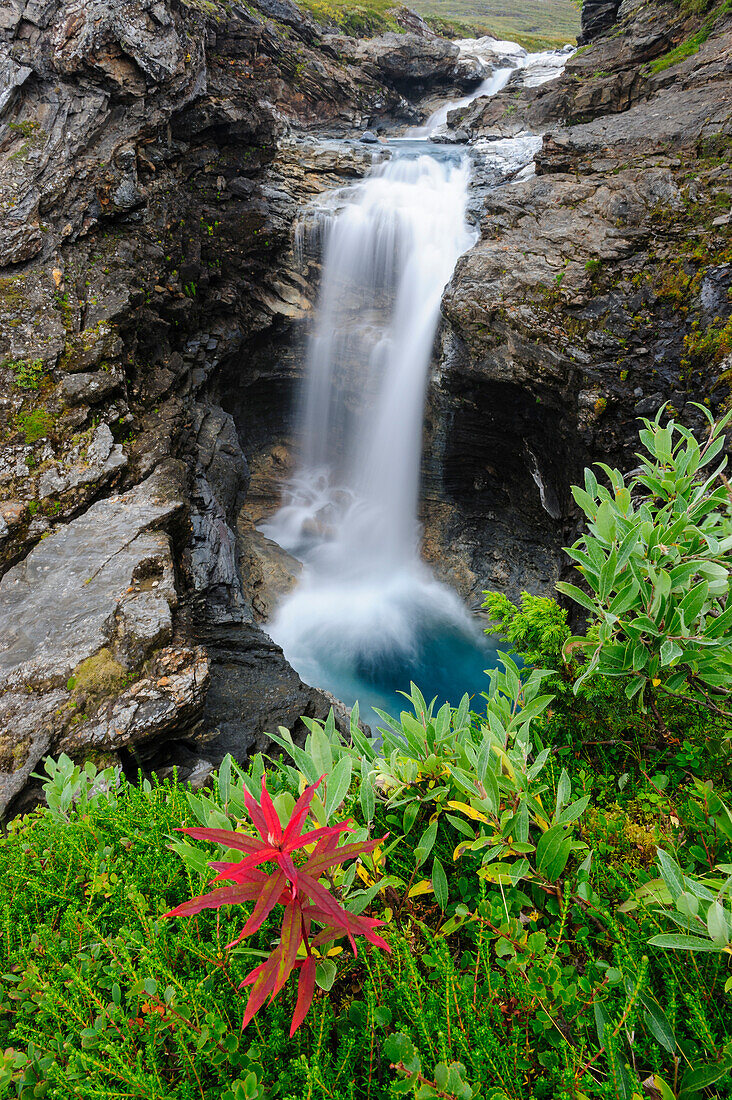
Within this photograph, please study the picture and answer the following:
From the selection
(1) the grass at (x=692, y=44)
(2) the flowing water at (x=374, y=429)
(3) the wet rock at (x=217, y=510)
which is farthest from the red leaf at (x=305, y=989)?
(1) the grass at (x=692, y=44)

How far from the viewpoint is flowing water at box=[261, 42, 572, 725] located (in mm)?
13062

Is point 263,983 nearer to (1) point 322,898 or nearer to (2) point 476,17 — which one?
(1) point 322,898

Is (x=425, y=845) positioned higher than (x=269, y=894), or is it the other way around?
(x=269, y=894)

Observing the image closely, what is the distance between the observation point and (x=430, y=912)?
60.2 inches

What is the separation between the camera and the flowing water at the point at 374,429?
13062mm

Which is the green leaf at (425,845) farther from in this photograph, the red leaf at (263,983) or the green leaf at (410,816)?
the red leaf at (263,983)

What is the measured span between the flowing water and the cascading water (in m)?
0.03

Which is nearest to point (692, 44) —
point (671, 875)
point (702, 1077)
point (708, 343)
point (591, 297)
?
point (591, 297)

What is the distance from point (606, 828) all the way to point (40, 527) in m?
7.97

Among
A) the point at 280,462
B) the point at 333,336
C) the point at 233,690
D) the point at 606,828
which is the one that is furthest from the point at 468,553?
the point at 606,828

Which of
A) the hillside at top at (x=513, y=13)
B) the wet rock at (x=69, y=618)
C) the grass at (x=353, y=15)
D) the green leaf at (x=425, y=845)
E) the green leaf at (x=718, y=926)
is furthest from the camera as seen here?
the hillside at top at (x=513, y=13)

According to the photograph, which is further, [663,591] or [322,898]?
[663,591]

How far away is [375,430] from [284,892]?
15.0 metres

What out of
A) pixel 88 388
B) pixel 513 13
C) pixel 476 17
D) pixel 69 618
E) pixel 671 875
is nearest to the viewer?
pixel 671 875
